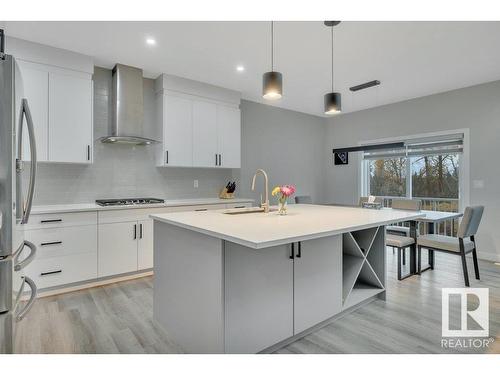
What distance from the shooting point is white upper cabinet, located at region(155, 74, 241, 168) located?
3.92 m

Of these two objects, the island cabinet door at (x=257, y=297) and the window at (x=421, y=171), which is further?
the window at (x=421, y=171)

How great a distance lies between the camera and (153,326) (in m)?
2.30

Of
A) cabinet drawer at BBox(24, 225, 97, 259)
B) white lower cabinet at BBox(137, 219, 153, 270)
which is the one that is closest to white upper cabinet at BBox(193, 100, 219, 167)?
white lower cabinet at BBox(137, 219, 153, 270)

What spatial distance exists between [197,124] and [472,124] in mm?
4114

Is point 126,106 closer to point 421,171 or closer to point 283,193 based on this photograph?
point 283,193

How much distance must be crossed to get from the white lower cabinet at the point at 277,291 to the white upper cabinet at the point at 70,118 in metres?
2.53

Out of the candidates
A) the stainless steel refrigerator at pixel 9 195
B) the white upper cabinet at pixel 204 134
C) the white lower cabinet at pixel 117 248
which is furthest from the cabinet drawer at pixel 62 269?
the white upper cabinet at pixel 204 134

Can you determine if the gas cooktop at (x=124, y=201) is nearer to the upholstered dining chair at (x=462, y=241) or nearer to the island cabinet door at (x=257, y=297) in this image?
the island cabinet door at (x=257, y=297)

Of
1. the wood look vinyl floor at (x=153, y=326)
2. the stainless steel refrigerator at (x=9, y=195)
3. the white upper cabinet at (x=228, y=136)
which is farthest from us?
the white upper cabinet at (x=228, y=136)

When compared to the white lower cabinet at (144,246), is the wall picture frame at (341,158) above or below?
above

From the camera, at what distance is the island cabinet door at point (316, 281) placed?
2010 mm

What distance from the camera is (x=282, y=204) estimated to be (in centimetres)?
255

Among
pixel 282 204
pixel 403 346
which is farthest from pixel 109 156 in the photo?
pixel 403 346

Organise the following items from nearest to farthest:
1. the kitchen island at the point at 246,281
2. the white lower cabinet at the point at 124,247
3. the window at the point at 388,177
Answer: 1. the kitchen island at the point at 246,281
2. the white lower cabinet at the point at 124,247
3. the window at the point at 388,177
